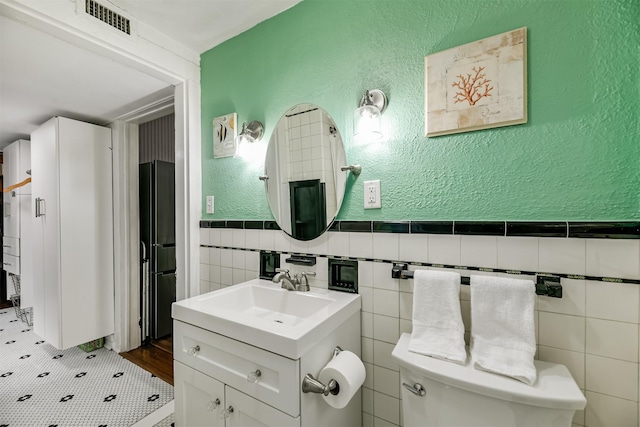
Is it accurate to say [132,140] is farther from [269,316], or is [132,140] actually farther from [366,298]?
[366,298]

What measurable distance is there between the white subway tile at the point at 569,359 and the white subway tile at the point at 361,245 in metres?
0.71

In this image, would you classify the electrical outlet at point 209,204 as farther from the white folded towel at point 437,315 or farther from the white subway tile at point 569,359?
the white subway tile at point 569,359

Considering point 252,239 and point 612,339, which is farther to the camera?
point 252,239

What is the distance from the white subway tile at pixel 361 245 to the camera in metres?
1.33

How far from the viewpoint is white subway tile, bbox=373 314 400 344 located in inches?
49.3

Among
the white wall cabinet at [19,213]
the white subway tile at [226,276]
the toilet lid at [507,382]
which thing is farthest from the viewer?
the white wall cabinet at [19,213]

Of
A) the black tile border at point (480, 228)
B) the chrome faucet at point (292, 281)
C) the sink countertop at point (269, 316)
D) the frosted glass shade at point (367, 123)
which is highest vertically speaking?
the frosted glass shade at point (367, 123)

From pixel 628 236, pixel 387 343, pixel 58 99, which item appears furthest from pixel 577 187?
pixel 58 99

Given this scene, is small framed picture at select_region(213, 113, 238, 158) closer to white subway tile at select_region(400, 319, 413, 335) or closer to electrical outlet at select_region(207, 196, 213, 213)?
electrical outlet at select_region(207, 196, 213, 213)

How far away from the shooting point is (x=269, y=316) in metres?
1.44

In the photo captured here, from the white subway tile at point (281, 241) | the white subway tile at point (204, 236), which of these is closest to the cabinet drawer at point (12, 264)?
the white subway tile at point (204, 236)

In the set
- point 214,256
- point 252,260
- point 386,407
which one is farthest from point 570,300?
point 214,256

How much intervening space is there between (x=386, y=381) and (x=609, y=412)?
743mm

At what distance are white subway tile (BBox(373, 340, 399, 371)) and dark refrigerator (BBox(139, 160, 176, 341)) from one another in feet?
7.43
